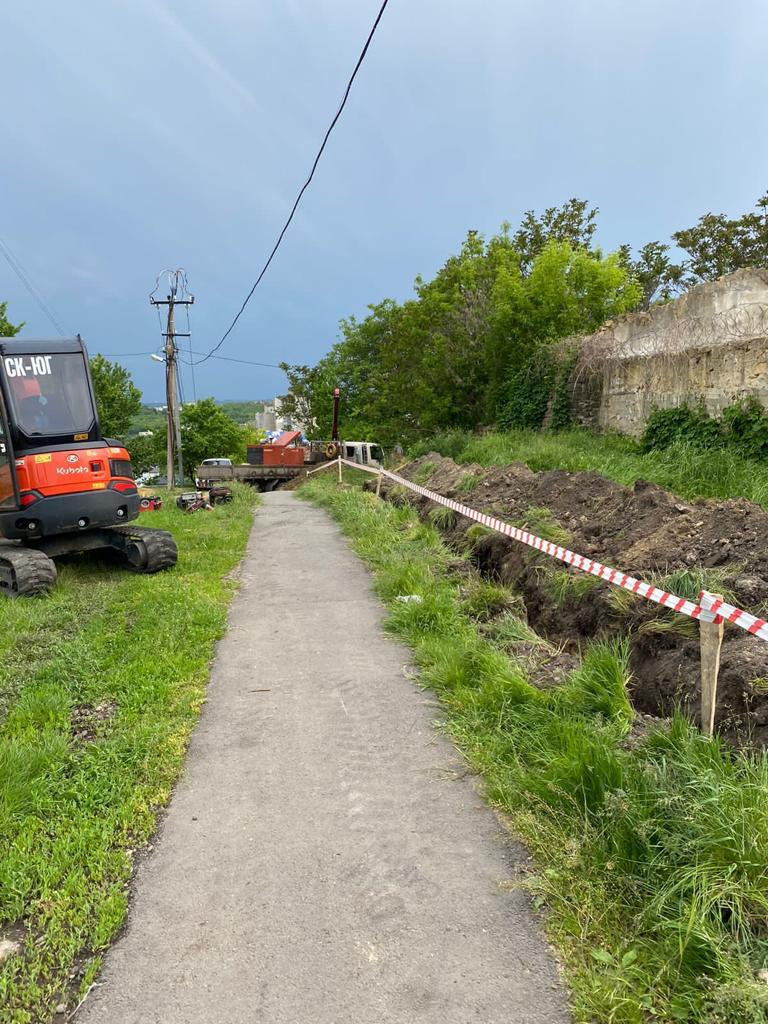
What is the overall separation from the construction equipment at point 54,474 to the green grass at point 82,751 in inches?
29.8

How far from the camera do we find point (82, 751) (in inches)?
151

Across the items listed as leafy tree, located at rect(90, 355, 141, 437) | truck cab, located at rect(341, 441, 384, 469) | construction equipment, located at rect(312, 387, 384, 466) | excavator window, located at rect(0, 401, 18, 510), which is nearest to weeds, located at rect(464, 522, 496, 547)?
excavator window, located at rect(0, 401, 18, 510)

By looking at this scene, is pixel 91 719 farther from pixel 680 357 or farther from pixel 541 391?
pixel 541 391

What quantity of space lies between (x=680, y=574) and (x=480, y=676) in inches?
68.6

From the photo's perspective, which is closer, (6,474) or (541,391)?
(6,474)

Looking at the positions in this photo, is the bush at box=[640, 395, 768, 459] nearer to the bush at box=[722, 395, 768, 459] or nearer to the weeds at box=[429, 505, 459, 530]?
the bush at box=[722, 395, 768, 459]

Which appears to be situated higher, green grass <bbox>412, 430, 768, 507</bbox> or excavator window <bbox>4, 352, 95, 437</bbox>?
excavator window <bbox>4, 352, 95, 437</bbox>

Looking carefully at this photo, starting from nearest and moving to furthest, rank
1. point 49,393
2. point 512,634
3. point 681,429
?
point 512,634 → point 49,393 → point 681,429

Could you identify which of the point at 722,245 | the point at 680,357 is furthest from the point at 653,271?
the point at 680,357

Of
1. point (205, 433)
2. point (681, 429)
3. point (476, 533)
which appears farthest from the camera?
point (205, 433)

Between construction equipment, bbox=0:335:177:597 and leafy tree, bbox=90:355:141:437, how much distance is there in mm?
37530

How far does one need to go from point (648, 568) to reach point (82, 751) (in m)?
4.52

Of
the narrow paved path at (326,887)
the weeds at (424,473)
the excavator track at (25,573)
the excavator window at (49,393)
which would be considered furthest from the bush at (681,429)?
the excavator track at (25,573)

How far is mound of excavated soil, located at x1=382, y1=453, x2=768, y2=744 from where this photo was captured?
3.73 metres
